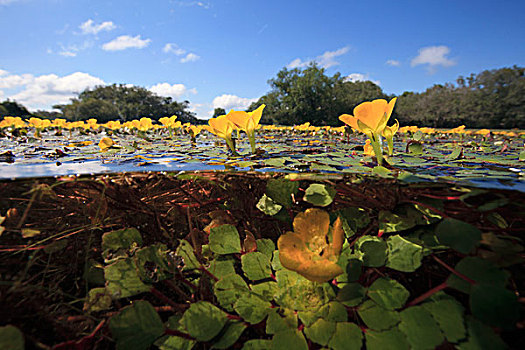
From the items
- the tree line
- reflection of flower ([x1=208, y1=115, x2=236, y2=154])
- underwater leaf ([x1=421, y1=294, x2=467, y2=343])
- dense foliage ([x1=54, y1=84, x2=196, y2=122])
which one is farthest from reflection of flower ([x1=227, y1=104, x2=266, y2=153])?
dense foliage ([x1=54, y1=84, x2=196, y2=122])

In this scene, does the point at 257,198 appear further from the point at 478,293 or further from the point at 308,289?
the point at 478,293

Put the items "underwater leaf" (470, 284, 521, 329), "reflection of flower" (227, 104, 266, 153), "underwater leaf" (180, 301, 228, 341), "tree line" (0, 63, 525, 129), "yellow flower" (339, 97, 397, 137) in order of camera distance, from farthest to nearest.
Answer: "tree line" (0, 63, 525, 129)
"reflection of flower" (227, 104, 266, 153)
"yellow flower" (339, 97, 397, 137)
"underwater leaf" (180, 301, 228, 341)
"underwater leaf" (470, 284, 521, 329)

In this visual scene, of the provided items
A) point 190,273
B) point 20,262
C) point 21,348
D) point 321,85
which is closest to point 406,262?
point 190,273

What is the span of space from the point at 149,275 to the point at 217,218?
0.24 metres

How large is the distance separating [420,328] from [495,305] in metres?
0.13

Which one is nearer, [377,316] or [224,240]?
[377,316]

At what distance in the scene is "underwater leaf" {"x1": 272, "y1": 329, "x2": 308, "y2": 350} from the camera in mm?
473

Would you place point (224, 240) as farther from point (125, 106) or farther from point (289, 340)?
point (125, 106)

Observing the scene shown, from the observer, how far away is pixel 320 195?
590 mm

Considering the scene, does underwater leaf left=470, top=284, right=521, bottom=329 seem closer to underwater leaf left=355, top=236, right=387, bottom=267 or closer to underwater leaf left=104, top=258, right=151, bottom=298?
underwater leaf left=355, top=236, right=387, bottom=267

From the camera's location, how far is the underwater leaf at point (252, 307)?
20.8 inches

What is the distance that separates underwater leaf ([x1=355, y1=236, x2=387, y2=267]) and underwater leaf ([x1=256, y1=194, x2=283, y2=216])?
23cm

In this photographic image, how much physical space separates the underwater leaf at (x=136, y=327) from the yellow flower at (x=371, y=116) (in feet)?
2.23

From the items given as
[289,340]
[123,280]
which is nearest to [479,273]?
[289,340]
